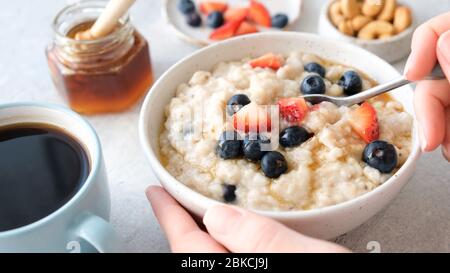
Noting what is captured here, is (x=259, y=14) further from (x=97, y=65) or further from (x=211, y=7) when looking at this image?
(x=97, y=65)

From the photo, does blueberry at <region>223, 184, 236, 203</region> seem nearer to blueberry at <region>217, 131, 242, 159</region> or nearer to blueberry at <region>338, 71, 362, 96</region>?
blueberry at <region>217, 131, 242, 159</region>

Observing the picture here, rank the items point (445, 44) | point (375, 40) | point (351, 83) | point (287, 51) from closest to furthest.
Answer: point (445, 44), point (351, 83), point (287, 51), point (375, 40)

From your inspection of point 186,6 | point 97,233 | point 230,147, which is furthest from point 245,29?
point 97,233

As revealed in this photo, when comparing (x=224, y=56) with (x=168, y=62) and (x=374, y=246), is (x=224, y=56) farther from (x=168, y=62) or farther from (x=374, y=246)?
(x=374, y=246)

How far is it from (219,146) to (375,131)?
0.98 feet

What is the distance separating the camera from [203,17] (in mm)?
1698

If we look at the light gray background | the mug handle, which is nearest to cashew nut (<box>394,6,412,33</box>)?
the light gray background

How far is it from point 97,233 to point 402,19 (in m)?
1.07

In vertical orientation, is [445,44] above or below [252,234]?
above

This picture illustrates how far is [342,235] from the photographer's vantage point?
111cm

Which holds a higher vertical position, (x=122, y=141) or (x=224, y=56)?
(x=224, y=56)

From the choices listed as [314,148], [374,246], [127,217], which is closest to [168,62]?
[127,217]

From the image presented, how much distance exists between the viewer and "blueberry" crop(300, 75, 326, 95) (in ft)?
3.79

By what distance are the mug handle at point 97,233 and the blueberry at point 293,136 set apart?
36 cm
